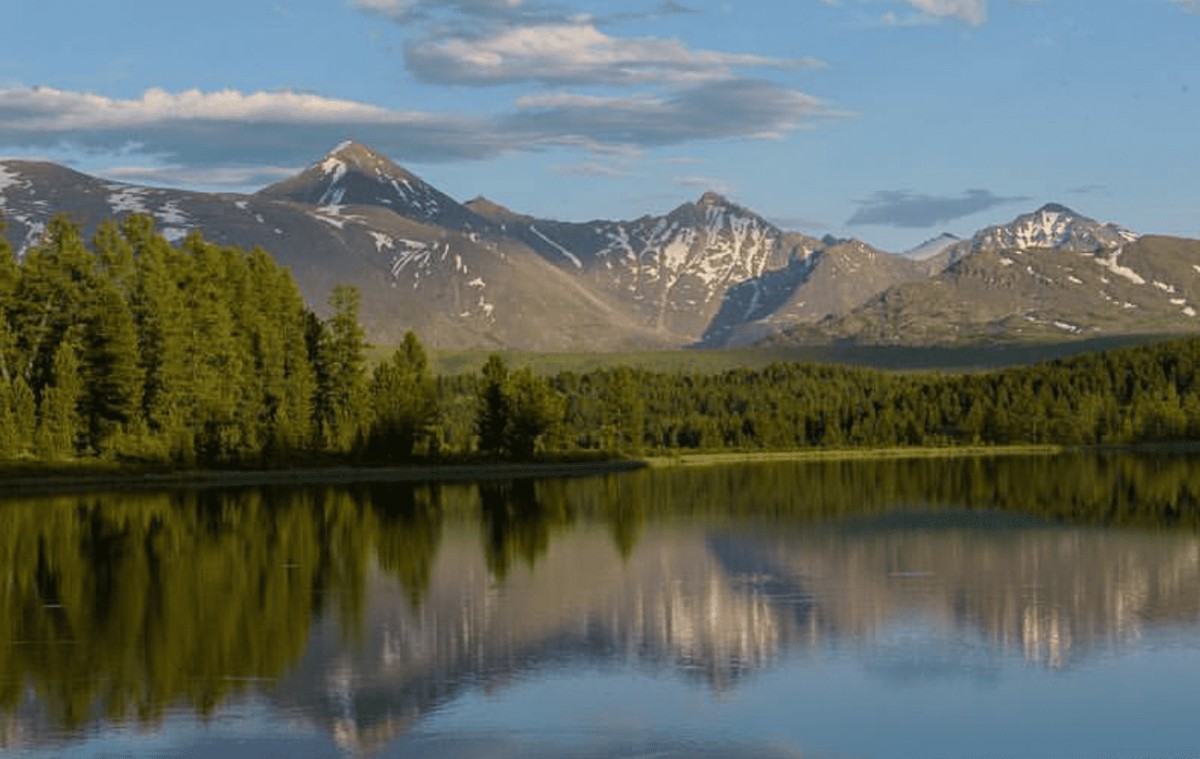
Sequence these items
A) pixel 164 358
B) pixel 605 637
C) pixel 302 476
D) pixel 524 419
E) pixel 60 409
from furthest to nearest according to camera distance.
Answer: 1. pixel 524 419
2. pixel 302 476
3. pixel 164 358
4. pixel 60 409
5. pixel 605 637

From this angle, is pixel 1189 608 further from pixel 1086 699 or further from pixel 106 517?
pixel 106 517

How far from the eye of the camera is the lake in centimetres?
3234

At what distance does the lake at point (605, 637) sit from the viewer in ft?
106

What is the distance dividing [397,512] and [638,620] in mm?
54693

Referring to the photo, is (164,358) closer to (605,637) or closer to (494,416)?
(494,416)

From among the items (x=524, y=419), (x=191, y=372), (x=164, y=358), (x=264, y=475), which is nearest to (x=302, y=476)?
(x=264, y=475)

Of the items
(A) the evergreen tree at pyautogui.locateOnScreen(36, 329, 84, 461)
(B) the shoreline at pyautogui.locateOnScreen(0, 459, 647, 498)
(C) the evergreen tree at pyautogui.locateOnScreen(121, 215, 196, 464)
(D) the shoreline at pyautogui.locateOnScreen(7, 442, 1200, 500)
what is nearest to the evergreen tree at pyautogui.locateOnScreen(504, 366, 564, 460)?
(D) the shoreline at pyautogui.locateOnScreen(7, 442, 1200, 500)

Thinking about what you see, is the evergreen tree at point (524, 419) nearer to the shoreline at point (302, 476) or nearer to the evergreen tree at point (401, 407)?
the shoreline at point (302, 476)

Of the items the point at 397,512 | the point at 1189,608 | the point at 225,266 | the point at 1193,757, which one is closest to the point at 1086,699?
the point at 1193,757

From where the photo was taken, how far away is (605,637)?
45.0 m

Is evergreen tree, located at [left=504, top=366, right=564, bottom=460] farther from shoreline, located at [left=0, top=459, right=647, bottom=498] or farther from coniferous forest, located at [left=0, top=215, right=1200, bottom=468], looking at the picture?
shoreline, located at [left=0, top=459, right=647, bottom=498]

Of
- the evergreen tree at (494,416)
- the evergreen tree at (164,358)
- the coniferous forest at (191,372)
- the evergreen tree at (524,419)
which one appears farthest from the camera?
the evergreen tree at (494,416)

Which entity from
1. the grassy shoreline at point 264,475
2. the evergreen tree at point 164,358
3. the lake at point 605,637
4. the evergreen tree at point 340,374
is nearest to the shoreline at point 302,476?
the grassy shoreline at point 264,475

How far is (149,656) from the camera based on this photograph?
42281 mm
